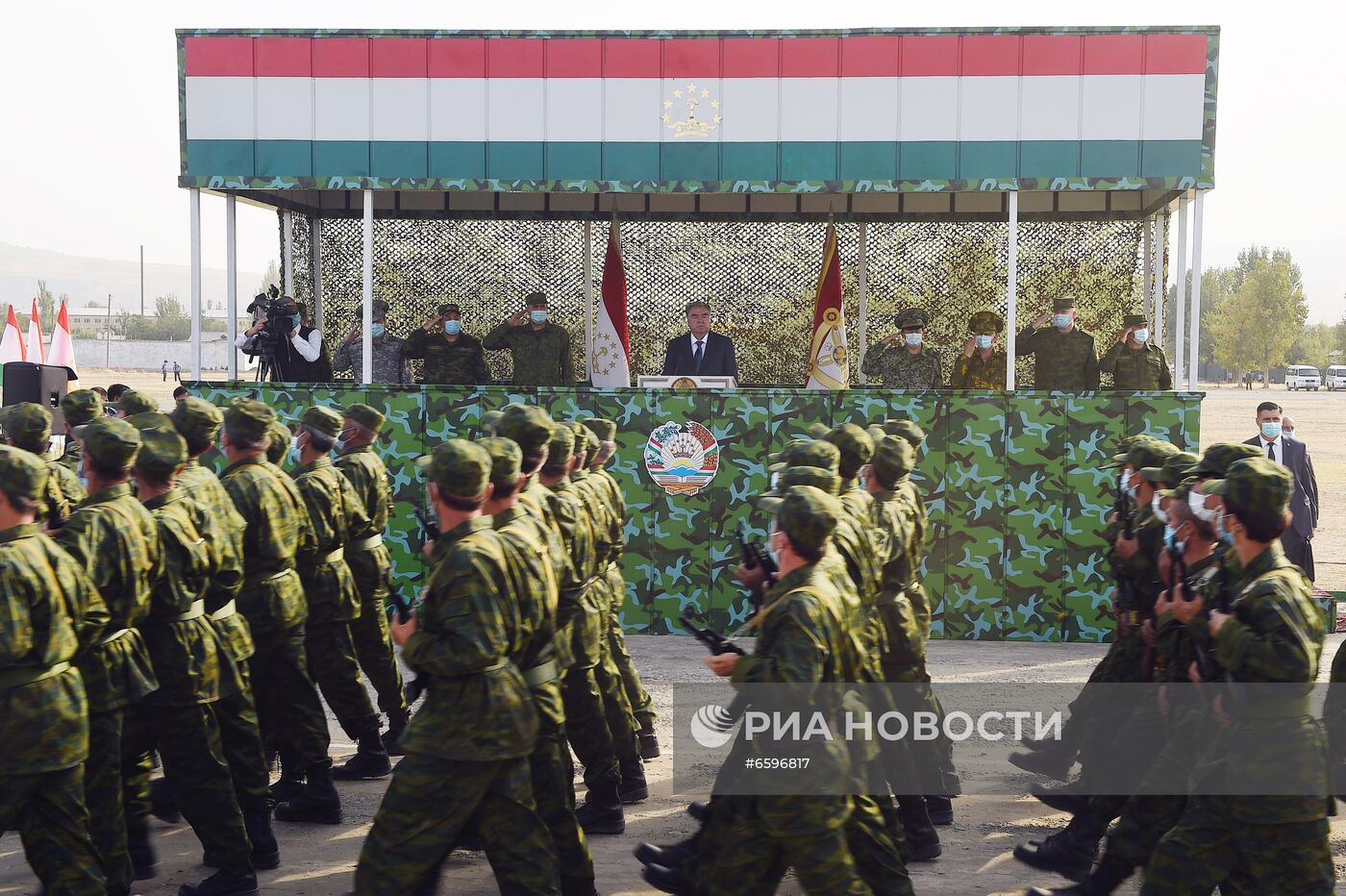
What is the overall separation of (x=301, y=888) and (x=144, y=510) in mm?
1710

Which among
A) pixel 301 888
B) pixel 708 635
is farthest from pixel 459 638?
pixel 301 888

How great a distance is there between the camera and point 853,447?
266 inches

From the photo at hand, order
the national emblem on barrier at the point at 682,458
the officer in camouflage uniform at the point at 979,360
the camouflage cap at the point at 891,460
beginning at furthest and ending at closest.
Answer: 1. the officer in camouflage uniform at the point at 979,360
2. the national emblem on barrier at the point at 682,458
3. the camouflage cap at the point at 891,460

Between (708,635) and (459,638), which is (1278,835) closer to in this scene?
(708,635)

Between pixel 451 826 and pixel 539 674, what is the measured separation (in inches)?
30.4

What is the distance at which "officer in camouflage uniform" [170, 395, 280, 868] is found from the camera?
5.54 metres

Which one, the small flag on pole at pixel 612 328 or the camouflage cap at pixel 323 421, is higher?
the small flag on pole at pixel 612 328

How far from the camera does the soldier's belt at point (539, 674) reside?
505 cm

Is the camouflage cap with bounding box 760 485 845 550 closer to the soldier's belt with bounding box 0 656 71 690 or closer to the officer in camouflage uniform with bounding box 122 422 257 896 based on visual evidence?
the officer in camouflage uniform with bounding box 122 422 257 896

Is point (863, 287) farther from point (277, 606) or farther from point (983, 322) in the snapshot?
point (277, 606)

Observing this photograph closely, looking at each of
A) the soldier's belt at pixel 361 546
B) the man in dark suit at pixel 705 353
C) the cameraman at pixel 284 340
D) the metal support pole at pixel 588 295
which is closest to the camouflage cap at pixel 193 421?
the soldier's belt at pixel 361 546

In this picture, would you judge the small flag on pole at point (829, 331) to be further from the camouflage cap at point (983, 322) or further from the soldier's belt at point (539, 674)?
the soldier's belt at point (539, 674)

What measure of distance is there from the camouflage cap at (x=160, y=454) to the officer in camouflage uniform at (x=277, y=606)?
635 millimetres

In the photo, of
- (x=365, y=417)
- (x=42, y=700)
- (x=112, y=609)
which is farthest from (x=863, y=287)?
(x=42, y=700)
